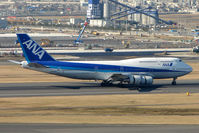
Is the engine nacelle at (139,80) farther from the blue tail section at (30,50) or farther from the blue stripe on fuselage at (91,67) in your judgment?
the blue tail section at (30,50)

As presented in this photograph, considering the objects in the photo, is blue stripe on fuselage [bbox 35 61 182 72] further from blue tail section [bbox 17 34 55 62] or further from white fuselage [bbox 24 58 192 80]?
blue tail section [bbox 17 34 55 62]

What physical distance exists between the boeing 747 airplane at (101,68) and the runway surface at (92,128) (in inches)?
889

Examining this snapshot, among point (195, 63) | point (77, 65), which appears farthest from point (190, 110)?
point (195, 63)

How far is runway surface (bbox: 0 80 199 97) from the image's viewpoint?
61406 mm

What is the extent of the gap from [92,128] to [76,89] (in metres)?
24.2

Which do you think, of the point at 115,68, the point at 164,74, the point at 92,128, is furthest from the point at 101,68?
the point at 92,128

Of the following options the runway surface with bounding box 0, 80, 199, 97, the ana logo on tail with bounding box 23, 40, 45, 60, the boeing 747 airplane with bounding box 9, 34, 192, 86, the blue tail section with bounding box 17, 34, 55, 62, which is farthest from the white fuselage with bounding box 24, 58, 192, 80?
the runway surface with bounding box 0, 80, 199, 97

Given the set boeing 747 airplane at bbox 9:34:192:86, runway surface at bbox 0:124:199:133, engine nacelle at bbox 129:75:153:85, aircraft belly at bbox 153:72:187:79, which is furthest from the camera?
aircraft belly at bbox 153:72:187:79

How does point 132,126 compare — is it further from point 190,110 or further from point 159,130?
point 190,110

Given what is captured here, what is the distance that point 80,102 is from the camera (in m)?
55.2

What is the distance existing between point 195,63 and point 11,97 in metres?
60.4

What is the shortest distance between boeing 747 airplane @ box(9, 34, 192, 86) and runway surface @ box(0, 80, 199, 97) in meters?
1.59

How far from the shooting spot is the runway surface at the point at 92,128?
3947 cm

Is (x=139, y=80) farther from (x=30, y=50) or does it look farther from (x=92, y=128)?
(x=92, y=128)
